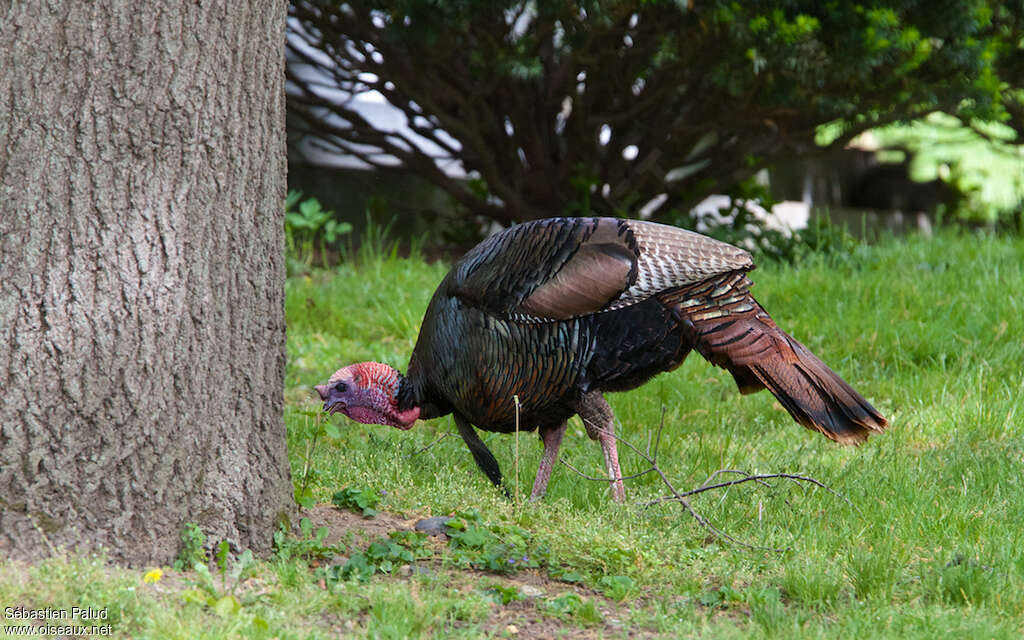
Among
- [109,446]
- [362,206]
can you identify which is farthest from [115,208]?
[362,206]

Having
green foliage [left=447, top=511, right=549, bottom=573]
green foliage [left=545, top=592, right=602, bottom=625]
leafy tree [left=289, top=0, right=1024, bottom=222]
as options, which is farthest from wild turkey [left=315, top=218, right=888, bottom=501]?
leafy tree [left=289, top=0, right=1024, bottom=222]

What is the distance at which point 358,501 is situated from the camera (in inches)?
136

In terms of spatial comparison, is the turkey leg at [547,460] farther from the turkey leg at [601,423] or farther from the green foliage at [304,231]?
the green foliage at [304,231]

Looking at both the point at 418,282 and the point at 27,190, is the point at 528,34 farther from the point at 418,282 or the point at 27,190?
the point at 27,190

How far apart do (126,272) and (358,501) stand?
1.14 metres

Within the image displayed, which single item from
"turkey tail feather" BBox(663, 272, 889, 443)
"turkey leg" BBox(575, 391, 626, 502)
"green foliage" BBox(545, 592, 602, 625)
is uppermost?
"turkey tail feather" BBox(663, 272, 889, 443)

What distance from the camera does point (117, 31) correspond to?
2.69 m

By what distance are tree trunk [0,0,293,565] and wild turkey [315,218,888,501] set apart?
100cm

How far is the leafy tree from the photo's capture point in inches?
241

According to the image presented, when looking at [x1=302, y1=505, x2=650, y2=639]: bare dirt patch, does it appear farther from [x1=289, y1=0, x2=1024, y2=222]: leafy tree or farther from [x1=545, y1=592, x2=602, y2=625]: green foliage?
[x1=289, y1=0, x2=1024, y2=222]: leafy tree

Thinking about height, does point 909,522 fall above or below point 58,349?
below

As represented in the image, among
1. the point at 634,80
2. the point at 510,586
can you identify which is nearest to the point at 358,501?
the point at 510,586

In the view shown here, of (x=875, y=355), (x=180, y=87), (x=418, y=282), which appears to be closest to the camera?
(x=180, y=87)

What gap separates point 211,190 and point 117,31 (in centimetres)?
45
